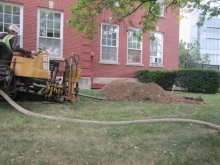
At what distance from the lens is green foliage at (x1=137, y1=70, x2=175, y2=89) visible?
15945 mm

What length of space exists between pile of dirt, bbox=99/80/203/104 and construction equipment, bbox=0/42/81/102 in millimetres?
2384

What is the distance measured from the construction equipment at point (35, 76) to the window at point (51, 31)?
19.4ft

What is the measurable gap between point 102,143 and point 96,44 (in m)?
11.4

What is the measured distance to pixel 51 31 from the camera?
13.1m

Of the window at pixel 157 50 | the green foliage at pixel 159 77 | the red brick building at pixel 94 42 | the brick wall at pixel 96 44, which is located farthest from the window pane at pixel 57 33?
the window at pixel 157 50

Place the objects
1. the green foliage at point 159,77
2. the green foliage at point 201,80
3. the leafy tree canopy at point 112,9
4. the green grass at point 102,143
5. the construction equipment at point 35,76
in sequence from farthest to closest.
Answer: the green foliage at point 159,77 < the green foliage at point 201,80 < the leafy tree canopy at point 112,9 < the construction equipment at point 35,76 < the green grass at point 102,143

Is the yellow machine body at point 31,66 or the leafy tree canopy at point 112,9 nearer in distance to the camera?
the yellow machine body at point 31,66

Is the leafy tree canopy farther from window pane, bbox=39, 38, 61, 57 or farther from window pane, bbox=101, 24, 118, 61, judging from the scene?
window pane, bbox=101, 24, 118, 61

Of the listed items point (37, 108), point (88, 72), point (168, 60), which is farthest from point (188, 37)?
point (37, 108)

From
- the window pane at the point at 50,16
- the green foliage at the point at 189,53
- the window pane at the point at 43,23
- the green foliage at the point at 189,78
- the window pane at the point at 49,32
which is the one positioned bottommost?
the green foliage at the point at 189,78

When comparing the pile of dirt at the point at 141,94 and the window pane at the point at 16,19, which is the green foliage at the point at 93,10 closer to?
the pile of dirt at the point at 141,94

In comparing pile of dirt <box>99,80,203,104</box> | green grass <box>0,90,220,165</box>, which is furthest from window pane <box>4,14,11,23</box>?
green grass <box>0,90,220,165</box>

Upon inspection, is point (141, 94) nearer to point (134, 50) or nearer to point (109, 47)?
point (109, 47)

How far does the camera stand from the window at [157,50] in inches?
715
